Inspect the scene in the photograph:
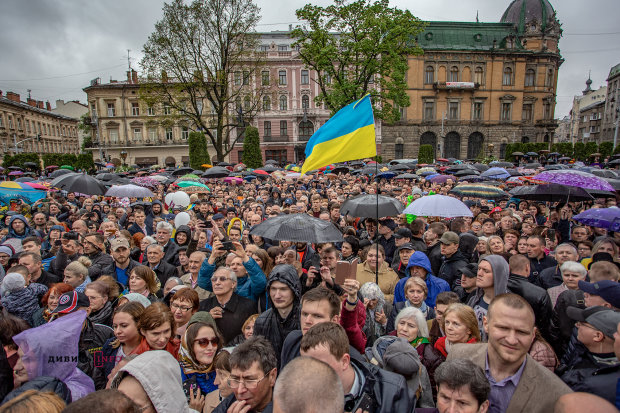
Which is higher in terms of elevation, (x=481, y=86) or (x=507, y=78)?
(x=507, y=78)

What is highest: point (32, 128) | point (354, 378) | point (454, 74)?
point (454, 74)

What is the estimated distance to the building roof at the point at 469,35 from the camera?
1917 inches

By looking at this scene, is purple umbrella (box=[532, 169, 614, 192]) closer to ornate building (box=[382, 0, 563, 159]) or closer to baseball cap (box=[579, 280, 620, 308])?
baseball cap (box=[579, 280, 620, 308])

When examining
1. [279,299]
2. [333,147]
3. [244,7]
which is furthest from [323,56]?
[279,299]

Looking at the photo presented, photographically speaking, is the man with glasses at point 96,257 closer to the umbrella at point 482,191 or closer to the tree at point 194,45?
the umbrella at point 482,191

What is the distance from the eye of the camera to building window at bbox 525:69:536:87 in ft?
163

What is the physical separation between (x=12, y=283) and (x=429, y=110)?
2063 inches

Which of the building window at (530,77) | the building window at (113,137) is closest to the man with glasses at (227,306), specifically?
the building window at (113,137)

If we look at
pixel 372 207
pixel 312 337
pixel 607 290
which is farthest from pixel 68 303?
pixel 607 290

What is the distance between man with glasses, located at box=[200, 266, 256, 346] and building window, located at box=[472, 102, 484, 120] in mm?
54019

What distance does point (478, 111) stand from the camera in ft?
164

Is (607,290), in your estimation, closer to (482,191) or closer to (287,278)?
(287,278)

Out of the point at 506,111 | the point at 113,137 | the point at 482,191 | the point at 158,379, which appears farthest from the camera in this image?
the point at 506,111

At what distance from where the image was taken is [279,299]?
9.92 ft
